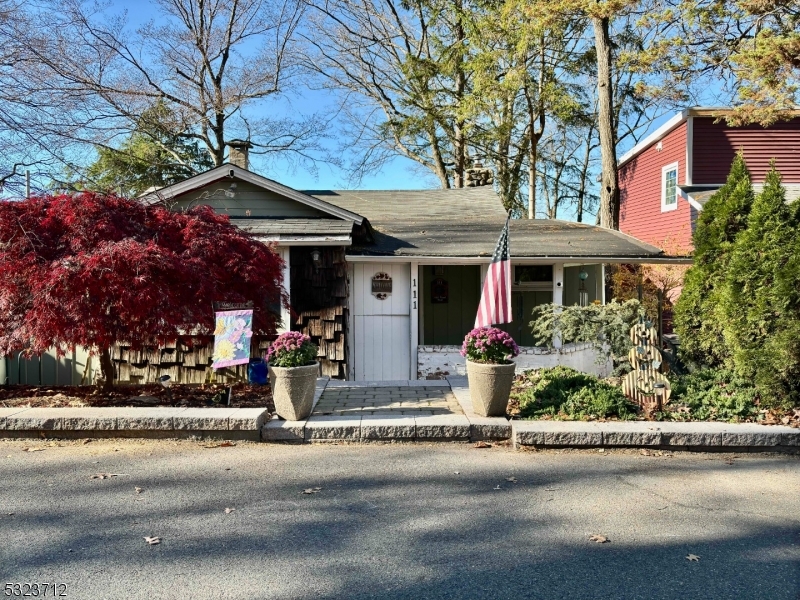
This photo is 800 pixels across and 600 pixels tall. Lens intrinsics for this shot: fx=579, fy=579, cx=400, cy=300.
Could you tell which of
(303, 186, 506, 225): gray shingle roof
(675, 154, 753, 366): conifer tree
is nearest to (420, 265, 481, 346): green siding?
(303, 186, 506, 225): gray shingle roof

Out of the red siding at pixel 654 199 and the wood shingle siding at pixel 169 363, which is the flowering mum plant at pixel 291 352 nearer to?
the wood shingle siding at pixel 169 363

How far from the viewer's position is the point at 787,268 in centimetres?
651

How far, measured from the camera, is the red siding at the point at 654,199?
1727 centimetres

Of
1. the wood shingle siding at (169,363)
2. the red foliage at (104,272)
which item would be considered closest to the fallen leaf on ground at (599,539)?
the red foliage at (104,272)

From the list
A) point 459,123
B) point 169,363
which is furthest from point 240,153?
point 459,123

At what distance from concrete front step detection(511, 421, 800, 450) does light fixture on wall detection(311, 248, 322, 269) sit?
4.76 metres

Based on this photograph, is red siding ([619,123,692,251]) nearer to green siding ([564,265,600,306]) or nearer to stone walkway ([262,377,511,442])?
green siding ([564,265,600,306])

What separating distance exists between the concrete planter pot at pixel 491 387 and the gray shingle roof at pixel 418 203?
6.64 metres

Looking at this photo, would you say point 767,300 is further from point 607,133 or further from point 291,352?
point 607,133

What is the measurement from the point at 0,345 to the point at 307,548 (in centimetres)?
459

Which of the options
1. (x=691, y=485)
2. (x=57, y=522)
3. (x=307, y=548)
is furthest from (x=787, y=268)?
(x=57, y=522)

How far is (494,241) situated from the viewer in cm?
1048

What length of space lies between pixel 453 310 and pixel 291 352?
7.35m

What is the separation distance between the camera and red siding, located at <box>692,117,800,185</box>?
17.1 m
